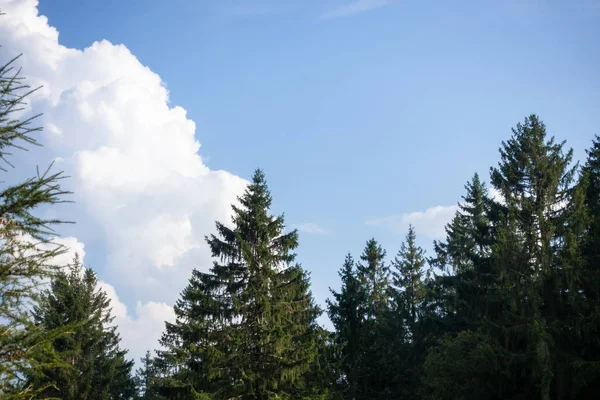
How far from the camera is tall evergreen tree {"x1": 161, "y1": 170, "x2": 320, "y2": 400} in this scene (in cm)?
1884

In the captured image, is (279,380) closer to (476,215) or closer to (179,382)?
(179,382)

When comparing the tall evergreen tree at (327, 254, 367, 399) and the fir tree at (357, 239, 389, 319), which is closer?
the tall evergreen tree at (327, 254, 367, 399)

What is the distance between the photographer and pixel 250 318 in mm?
19703

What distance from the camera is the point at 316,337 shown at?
67.7 feet

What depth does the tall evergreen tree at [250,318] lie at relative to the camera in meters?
18.8

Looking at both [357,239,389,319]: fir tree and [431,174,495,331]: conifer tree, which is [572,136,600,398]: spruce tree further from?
[357,239,389,319]: fir tree

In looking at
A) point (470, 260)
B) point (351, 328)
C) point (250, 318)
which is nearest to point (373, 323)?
point (351, 328)

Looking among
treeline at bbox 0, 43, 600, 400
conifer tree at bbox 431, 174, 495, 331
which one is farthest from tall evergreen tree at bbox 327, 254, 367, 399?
conifer tree at bbox 431, 174, 495, 331

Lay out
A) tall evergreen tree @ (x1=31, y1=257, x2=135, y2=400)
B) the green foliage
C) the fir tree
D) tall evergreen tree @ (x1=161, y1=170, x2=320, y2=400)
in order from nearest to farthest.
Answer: tall evergreen tree @ (x1=161, y1=170, x2=320, y2=400), the green foliage, tall evergreen tree @ (x1=31, y1=257, x2=135, y2=400), the fir tree

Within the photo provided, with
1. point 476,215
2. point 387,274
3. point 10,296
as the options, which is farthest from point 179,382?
point 387,274

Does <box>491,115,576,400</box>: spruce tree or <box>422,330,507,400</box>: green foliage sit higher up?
<box>491,115,576,400</box>: spruce tree

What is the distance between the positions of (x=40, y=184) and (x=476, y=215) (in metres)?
41.0

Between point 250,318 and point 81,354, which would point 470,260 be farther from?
point 81,354

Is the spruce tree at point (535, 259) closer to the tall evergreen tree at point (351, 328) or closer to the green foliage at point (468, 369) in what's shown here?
the green foliage at point (468, 369)
